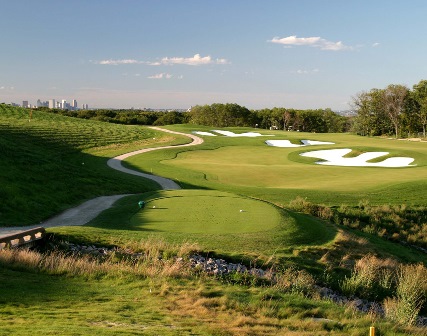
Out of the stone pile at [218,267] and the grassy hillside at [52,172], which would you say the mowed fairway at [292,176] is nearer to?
the grassy hillside at [52,172]

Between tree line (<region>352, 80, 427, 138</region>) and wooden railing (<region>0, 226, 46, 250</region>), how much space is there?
91474 millimetres

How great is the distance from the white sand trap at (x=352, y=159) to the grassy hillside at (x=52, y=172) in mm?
20509

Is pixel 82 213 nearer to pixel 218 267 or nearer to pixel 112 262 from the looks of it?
pixel 112 262

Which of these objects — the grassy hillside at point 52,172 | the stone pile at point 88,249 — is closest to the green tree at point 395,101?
the grassy hillside at point 52,172

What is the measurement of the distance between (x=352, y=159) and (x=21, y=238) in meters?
38.9

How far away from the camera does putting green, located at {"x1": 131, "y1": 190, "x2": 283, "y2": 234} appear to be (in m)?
16.8

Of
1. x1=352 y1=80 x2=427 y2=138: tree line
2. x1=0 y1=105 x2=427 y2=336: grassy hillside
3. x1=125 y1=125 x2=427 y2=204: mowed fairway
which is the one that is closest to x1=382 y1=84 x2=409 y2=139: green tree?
x1=352 y1=80 x2=427 y2=138: tree line

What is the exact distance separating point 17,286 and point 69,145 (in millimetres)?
44712

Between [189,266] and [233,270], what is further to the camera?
[233,270]

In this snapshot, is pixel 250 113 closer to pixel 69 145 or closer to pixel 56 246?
pixel 69 145

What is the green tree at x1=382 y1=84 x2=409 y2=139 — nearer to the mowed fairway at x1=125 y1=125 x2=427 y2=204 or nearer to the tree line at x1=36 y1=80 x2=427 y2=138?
the tree line at x1=36 y1=80 x2=427 y2=138

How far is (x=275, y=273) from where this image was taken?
1298 cm

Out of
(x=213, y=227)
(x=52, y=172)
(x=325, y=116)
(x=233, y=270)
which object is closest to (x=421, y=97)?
(x=325, y=116)

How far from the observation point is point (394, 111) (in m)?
98.2
